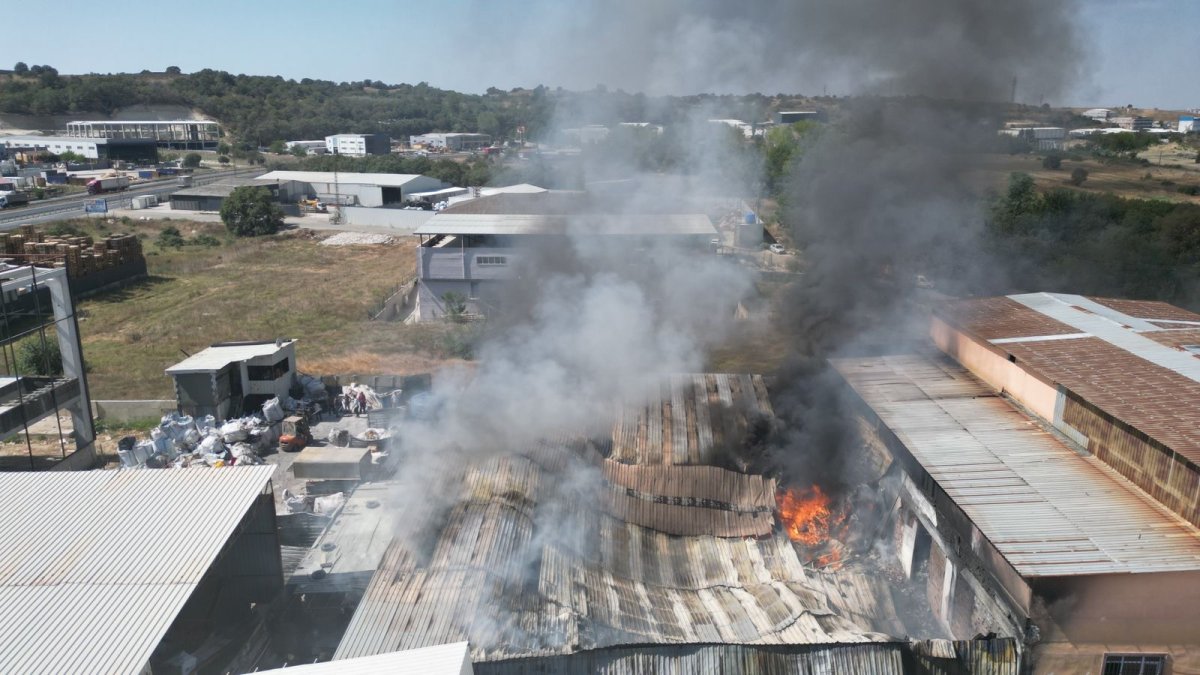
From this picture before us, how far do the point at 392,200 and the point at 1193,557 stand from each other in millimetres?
50440

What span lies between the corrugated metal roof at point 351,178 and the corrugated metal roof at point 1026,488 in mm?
43423

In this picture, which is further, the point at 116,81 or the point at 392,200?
the point at 116,81

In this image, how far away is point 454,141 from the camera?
3145 inches

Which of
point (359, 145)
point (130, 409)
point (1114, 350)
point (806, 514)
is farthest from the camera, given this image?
Result: point (359, 145)

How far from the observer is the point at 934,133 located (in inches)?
723

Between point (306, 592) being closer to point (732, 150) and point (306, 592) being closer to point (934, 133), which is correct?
point (934, 133)

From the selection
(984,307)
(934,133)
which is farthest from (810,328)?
(934,133)

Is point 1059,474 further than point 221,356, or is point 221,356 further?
point 221,356

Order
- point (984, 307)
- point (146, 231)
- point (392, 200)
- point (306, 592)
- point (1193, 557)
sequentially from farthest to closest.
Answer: point (392, 200)
point (146, 231)
point (984, 307)
point (306, 592)
point (1193, 557)

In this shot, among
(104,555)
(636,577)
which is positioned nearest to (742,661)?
(636,577)

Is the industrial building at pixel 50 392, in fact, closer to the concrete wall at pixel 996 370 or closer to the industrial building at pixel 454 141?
the concrete wall at pixel 996 370

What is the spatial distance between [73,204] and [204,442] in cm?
4654

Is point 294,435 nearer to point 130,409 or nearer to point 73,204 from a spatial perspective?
point 130,409

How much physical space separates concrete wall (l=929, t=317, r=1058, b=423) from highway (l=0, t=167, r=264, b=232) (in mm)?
46629
